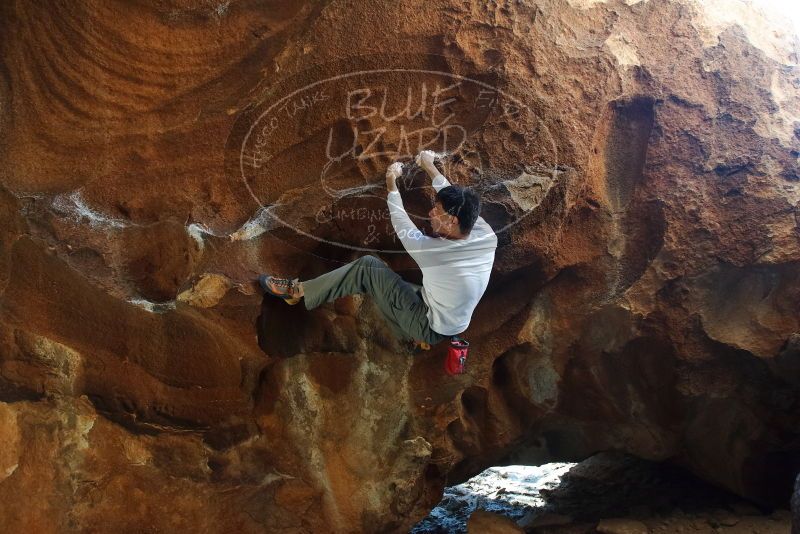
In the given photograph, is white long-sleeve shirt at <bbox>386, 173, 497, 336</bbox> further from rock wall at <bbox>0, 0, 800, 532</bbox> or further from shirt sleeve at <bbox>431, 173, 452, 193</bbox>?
rock wall at <bbox>0, 0, 800, 532</bbox>

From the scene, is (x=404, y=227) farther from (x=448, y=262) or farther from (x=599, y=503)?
(x=599, y=503)

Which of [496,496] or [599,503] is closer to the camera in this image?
[599,503]

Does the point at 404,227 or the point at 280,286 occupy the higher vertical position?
the point at 404,227

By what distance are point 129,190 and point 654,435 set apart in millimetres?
2892

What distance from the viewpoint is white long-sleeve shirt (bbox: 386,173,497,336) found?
7.84 feet

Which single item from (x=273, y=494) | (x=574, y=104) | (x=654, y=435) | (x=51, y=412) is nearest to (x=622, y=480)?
(x=654, y=435)

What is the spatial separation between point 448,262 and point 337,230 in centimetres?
50

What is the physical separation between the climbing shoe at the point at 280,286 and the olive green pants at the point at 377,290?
42 millimetres

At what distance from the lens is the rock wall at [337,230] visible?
99.3 inches

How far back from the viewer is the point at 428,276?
2.46 m

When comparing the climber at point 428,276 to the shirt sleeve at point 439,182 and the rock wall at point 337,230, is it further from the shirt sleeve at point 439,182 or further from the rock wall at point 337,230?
the rock wall at point 337,230

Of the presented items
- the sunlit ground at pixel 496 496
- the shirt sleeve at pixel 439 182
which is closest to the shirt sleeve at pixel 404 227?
the shirt sleeve at pixel 439 182

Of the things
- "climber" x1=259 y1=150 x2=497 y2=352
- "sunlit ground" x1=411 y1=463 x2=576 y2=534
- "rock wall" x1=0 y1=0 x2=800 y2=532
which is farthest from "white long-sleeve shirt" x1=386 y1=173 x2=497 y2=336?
"sunlit ground" x1=411 y1=463 x2=576 y2=534

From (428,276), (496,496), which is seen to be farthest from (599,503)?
(428,276)
